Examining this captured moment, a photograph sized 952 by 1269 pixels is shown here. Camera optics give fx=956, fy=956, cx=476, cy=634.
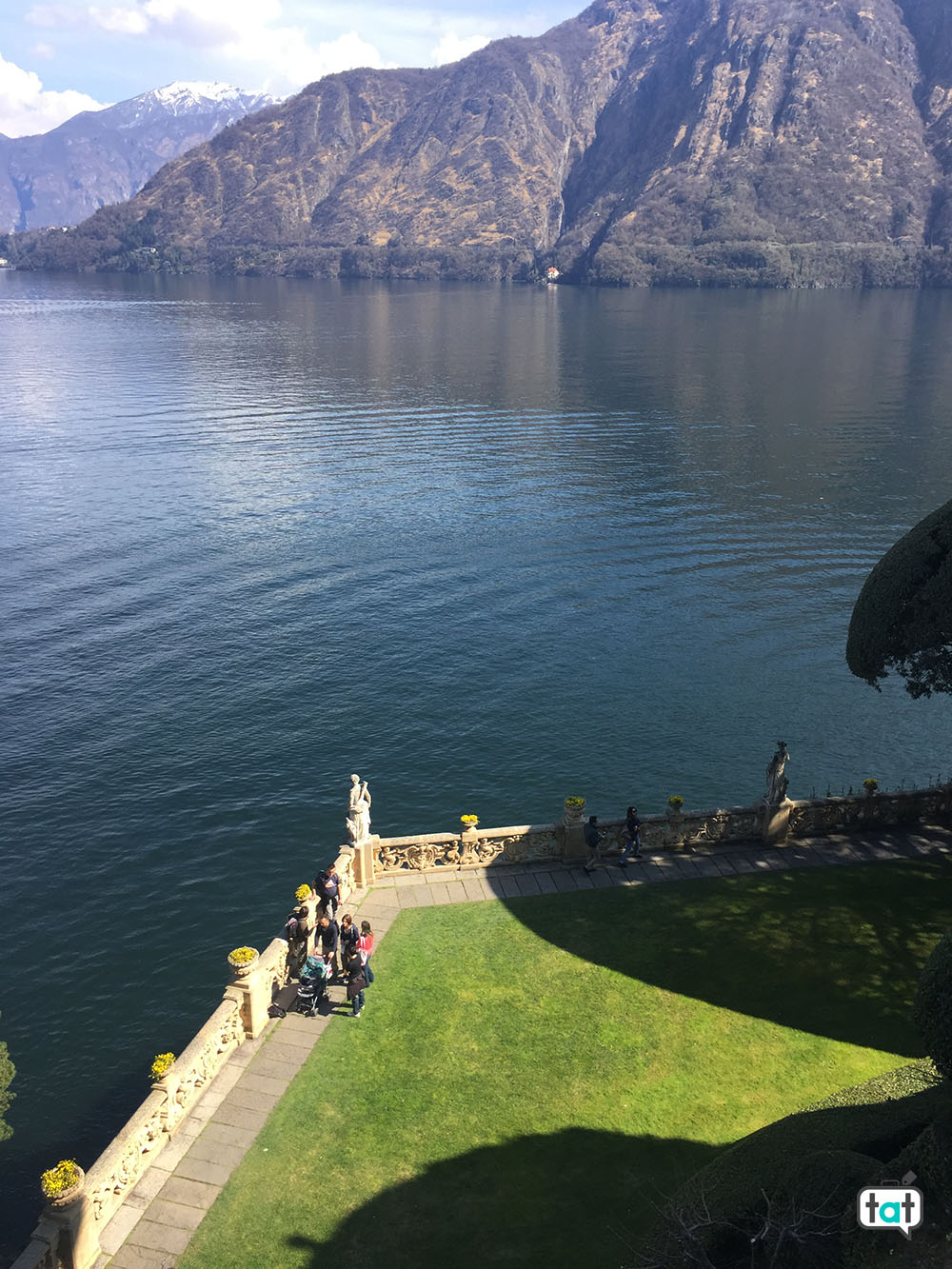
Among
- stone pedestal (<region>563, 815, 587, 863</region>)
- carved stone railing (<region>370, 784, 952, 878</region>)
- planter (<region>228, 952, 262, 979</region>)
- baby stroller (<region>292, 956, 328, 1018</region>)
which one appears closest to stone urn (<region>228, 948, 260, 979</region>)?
planter (<region>228, 952, 262, 979</region>)

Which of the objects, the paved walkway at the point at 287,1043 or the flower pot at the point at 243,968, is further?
the flower pot at the point at 243,968

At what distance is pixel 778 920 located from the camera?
2309 centimetres

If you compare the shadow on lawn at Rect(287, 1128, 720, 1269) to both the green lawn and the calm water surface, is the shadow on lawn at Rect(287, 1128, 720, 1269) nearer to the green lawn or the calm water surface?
the green lawn

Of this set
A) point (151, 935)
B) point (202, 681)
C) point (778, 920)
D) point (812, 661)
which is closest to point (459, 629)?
point (202, 681)

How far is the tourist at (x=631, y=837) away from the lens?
2548cm

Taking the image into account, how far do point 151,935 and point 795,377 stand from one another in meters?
109

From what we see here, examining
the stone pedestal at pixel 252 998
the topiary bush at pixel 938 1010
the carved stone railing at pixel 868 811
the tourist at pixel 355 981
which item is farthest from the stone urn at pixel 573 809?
the topiary bush at pixel 938 1010

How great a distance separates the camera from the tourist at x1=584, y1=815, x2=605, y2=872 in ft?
83.0

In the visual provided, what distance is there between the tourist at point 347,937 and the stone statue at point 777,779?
11.7 metres

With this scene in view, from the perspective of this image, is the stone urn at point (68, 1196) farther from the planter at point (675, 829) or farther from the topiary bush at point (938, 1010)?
the planter at point (675, 829)

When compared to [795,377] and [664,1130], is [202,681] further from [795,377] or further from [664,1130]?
[795,377]

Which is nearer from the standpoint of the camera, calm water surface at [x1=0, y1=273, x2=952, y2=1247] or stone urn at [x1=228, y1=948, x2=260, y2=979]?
stone urn at [x1=228, y1=948, x2=260, y2=979]

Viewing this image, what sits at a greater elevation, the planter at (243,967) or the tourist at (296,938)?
the planter at (243,967)

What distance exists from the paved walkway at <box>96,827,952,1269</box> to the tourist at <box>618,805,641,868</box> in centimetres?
26
